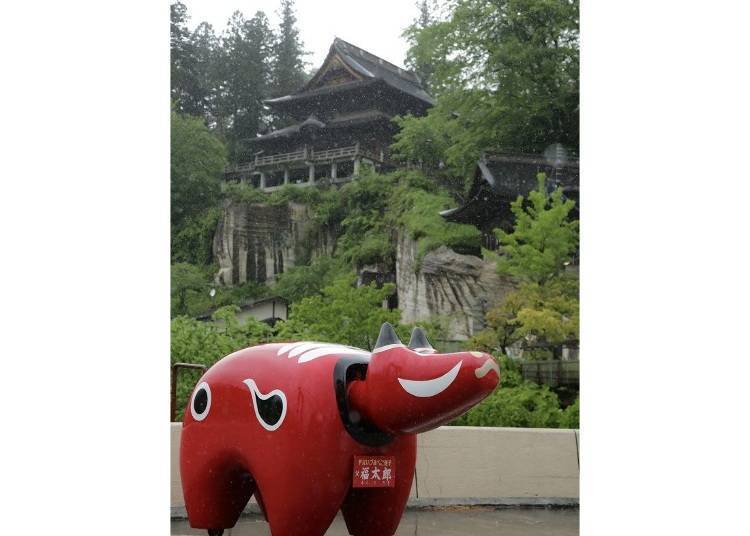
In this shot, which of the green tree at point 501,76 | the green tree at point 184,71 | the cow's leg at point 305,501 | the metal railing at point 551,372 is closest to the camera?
the cow's leg at point 305,501

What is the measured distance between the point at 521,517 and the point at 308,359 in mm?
2764

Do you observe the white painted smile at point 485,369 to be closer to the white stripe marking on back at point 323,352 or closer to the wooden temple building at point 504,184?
the white stripe marking on back at point 323,352

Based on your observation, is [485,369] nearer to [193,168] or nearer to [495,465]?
[495,465]

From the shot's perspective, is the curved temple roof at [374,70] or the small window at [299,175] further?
the small window at [299,175]

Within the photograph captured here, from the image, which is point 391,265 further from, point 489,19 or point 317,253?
point 489,19

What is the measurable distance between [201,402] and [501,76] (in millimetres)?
7528

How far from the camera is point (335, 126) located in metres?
11.3

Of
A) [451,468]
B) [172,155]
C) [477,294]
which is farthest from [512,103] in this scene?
[451,468]

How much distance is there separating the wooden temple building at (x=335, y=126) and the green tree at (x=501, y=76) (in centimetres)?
32

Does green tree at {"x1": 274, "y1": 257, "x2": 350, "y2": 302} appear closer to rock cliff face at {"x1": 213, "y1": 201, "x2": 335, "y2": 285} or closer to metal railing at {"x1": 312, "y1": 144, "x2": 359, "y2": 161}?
rock cliff face at {"x1": 213, "y1": 201, "x2": 335, "y2": 285}

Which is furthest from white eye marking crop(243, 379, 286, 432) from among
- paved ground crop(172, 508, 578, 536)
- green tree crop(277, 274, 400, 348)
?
green tree crop(277, 274, 400, 348)

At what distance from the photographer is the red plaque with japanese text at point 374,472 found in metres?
3.45

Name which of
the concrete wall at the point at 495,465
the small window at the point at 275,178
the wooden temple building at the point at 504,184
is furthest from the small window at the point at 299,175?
the concrete wall at the point at 495,465

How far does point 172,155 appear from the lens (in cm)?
1070
